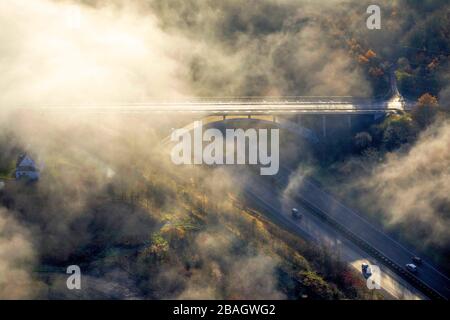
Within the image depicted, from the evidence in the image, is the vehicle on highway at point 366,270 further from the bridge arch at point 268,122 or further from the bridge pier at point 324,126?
the bridge pier at point 324,126

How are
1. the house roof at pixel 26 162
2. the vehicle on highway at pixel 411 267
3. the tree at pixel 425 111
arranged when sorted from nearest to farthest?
the vehicle on highway at pixel 411 267
the house roof at pixel 26 162
the tree at pixel 425 111

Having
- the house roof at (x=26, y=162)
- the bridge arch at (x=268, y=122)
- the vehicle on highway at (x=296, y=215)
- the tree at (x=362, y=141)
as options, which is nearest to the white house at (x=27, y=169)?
the house roof at (x=26, y=162)

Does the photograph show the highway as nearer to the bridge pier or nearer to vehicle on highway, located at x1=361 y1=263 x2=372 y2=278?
vehicle on highway, located at x1=361 y1=263 x2=372 y2=278

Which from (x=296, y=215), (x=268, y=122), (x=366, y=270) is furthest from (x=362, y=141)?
(x=366, y=270)

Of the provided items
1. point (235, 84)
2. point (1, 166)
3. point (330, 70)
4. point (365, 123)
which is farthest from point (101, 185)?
point (330, 70)

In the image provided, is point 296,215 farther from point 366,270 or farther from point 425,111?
point 425,111

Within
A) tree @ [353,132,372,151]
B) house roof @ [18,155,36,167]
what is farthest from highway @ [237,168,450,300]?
house roof @ [18,155,36,167]
